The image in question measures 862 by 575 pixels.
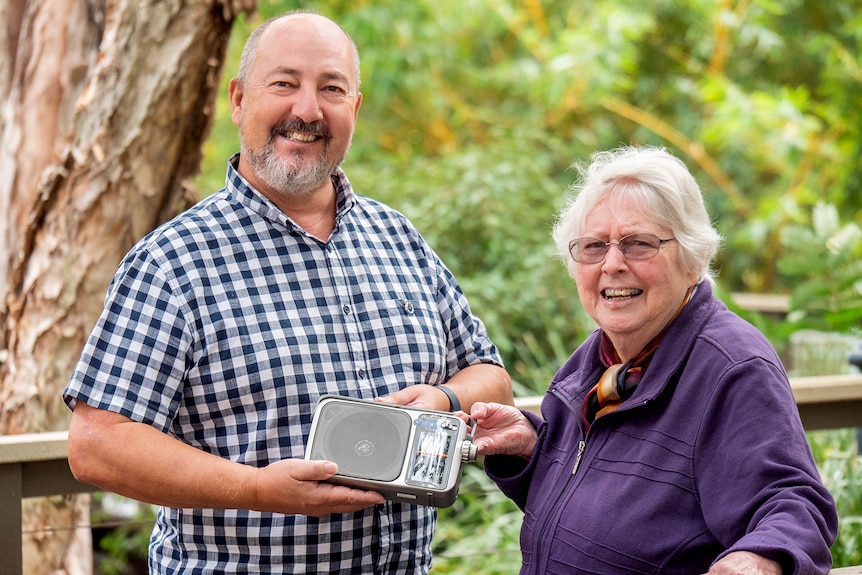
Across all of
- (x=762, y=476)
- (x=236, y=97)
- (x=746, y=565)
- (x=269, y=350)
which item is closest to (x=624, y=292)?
(x=762, y=476)

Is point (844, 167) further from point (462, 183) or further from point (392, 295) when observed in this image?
point (392, 295)

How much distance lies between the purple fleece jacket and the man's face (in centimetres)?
73

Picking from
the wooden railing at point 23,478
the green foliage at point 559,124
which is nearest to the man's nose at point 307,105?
the wooden railing at point 23,478

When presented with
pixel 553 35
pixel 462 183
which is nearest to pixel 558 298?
pixel 462 183

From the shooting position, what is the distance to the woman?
1.43 meters

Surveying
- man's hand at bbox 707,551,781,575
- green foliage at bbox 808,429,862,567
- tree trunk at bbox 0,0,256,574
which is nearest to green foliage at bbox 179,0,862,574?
green foliage at bbox 808,429,862,567

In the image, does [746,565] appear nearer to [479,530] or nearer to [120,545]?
[479,530]

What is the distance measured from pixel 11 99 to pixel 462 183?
7.73ft

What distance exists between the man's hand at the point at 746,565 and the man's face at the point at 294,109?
106 centimetres

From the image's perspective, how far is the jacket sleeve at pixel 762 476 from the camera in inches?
53.3

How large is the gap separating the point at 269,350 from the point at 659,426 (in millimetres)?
727

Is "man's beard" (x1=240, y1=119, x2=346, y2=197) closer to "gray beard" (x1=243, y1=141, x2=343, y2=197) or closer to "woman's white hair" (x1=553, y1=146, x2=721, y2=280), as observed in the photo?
"gray beard" (x1=243, y1=141, x2=343, y2=197)

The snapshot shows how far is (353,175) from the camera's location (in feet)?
18.4

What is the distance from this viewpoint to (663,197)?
5.50ft
